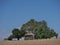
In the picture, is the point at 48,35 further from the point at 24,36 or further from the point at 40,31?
the point at 24,36

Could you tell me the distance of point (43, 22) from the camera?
7356 centimetres

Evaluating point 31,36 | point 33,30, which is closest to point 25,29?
point 33,30

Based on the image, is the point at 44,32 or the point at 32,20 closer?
the point at 44,32

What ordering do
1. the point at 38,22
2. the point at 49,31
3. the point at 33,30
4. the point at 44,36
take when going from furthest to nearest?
the point at 38,22 < the point at 33,30 < the point at 49,31 < the point at 44,36

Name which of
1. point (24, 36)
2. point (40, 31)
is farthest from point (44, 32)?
point (24, 36)

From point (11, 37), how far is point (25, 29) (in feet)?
35.1

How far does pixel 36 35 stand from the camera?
62906 millimetres

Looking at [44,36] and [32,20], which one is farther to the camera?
[32,20]

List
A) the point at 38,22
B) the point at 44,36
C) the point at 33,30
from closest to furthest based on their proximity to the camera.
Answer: the point at 44,36 < the point at 33,30 < the point at 38,22

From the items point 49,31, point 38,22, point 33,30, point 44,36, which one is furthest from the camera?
point 38,22

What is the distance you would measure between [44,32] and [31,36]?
4387mm

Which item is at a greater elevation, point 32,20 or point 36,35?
point 32,20

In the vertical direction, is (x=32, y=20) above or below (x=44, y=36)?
above

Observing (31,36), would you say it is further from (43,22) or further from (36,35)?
(43,22)
